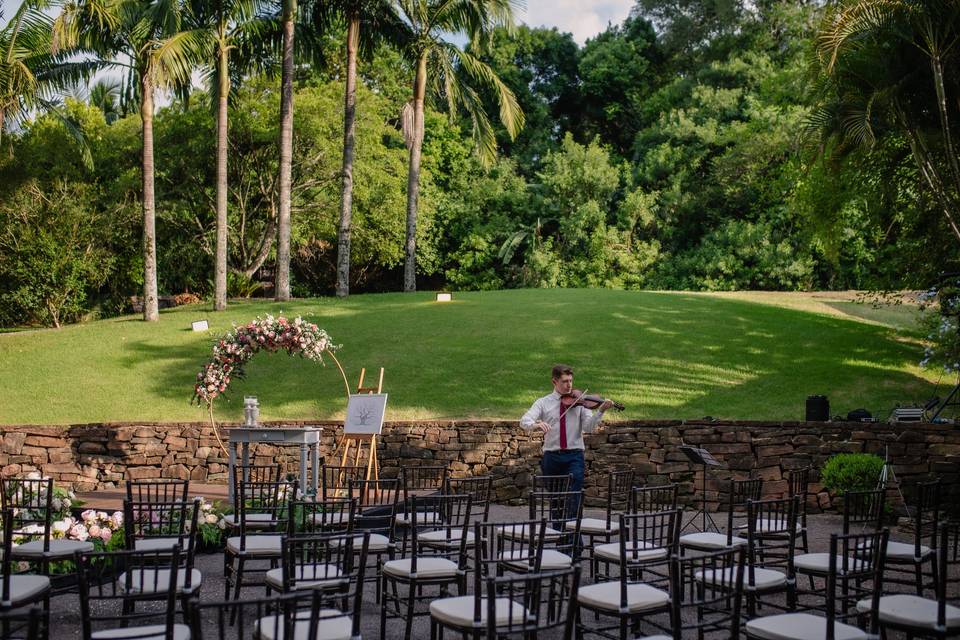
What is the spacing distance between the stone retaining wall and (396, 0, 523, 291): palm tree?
1171cm

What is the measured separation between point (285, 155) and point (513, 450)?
12.9 m

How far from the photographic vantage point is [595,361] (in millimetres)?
17406

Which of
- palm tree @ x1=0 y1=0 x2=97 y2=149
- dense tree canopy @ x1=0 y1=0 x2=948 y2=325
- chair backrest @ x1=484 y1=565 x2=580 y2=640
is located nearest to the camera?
chair backrest @ x1=484 y1=565 x2=580 y2=640

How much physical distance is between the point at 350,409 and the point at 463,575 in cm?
589

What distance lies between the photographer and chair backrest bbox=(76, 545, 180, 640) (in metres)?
4.49

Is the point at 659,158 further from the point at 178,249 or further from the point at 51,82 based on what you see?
the point at 51,82

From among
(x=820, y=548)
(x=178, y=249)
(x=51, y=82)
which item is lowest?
(x=820, y=548)

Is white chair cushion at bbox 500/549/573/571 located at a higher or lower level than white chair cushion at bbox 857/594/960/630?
lower

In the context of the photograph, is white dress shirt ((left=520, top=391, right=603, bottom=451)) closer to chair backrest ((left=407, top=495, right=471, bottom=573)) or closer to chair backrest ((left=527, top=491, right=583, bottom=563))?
chair backrest ((left=527, top=491, right=583, bottom=563))

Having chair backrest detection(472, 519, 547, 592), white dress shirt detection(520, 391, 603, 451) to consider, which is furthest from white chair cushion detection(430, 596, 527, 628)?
white dress shirt detection(520, 391, 603, 451)

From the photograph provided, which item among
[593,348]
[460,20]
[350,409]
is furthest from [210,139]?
[350,409]

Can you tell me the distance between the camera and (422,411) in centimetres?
1562

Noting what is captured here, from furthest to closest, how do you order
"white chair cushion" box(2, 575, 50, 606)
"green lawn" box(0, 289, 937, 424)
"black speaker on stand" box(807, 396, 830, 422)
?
"green lawn" box(0, 289, 937, 424), "black speaker on stand" box(807, 396, 830, 422), "white chair cushion" box(2, 575, 50, 606)

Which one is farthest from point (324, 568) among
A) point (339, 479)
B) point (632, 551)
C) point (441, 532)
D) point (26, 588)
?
point (339, 479)
